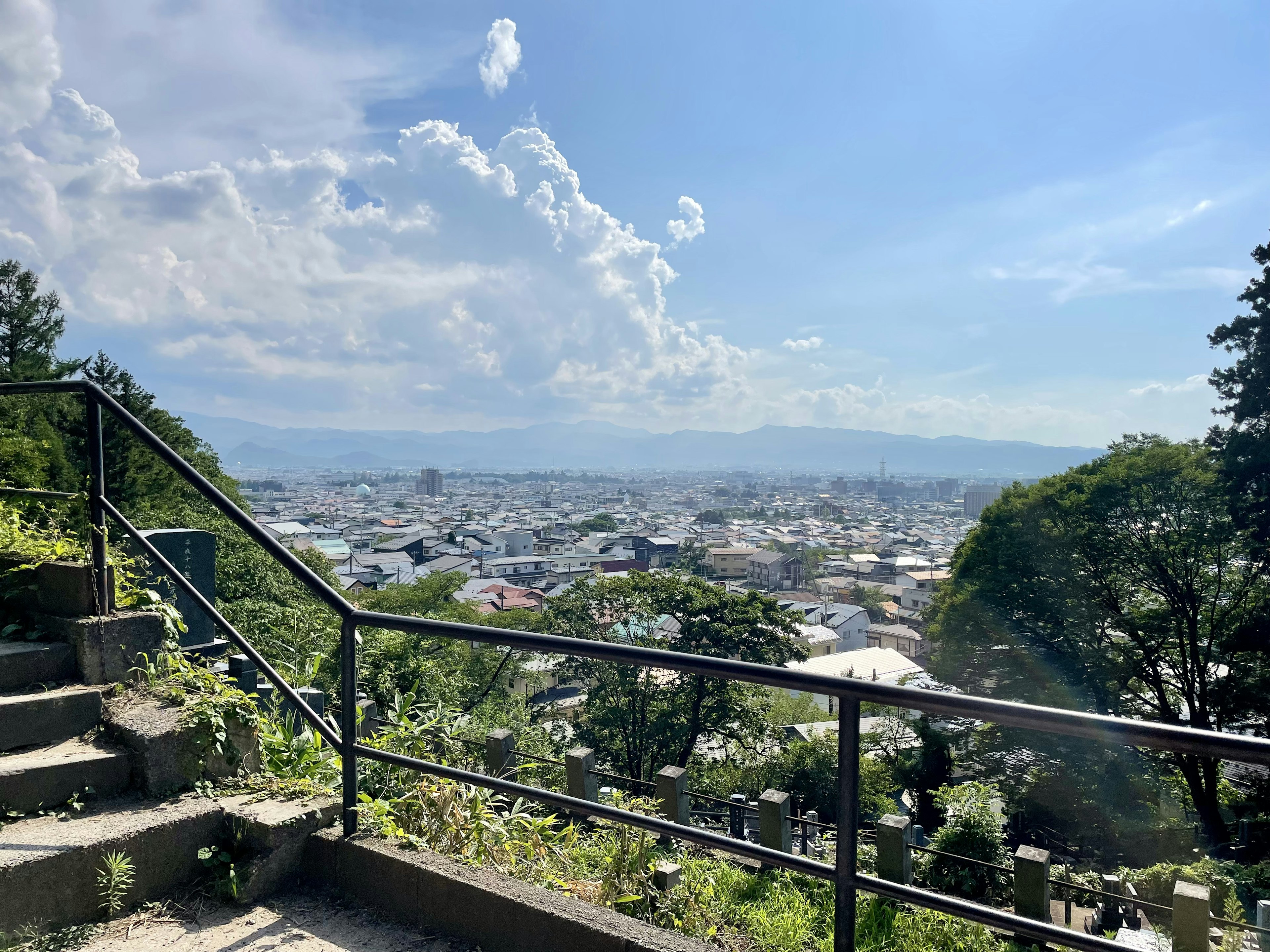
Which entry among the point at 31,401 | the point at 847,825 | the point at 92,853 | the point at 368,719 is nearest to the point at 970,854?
the point at 368,719

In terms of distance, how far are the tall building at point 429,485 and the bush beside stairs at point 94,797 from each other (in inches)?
5700

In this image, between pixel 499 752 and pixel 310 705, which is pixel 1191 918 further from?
pixel 310 705

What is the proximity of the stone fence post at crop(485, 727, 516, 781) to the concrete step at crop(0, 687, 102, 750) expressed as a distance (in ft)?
4.31

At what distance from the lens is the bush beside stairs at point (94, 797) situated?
6.63 ft

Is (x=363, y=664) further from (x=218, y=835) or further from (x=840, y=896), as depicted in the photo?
(x=840, y=896)

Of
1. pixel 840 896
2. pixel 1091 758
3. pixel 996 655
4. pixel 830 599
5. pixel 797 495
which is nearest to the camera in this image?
pixel 840 896

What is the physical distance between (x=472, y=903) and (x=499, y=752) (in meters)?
0.84

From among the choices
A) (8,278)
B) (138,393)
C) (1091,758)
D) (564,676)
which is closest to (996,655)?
(1091,758)

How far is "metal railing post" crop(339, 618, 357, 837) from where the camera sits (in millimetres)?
2219

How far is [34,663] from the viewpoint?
8.69 feet

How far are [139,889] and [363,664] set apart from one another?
1313 cm

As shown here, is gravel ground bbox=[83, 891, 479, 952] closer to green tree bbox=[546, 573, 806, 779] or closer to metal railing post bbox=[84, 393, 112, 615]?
metal railing post bbox=[84, 393, 112, 615]

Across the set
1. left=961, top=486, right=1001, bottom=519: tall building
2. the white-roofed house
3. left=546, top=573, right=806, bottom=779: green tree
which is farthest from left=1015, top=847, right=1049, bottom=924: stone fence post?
left=961, top=486, right=1001, bottom=519: tall building

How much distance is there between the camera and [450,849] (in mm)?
2336
